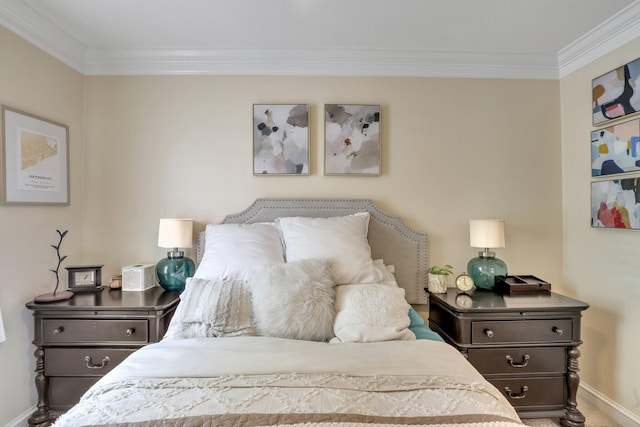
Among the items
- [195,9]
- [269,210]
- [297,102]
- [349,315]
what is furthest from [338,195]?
[195,9]

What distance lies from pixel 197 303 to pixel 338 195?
1.30 meters

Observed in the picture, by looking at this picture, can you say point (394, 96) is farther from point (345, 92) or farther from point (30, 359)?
point (30, 359)

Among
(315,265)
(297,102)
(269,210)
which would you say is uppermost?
(297,102)

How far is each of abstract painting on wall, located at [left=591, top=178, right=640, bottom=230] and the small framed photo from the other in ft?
11.5

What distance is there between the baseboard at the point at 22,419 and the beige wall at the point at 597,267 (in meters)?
3.79

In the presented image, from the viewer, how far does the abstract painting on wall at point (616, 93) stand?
1985 mm

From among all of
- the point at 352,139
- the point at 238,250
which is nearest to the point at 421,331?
the point at 238,250

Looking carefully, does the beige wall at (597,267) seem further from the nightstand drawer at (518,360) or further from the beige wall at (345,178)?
the nightstand drawer at (518,360)

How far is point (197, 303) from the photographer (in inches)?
66.0

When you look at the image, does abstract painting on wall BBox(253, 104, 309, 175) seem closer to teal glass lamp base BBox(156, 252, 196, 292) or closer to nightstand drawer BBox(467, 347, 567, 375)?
teal glass lamp base BBox(156, 252, 196, 292)

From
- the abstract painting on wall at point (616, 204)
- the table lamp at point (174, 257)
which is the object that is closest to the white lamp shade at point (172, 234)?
the table lamp at point (174, 257)

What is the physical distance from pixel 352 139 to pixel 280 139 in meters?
0.56

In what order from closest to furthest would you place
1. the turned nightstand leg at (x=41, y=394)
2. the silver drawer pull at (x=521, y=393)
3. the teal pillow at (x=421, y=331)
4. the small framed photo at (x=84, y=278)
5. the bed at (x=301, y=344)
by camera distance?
the bed at (x=301, y=344)
the teal pillow at (x=421, y=331)
the turned nightstand leg at (x=41, y=394)
the silver drawer pull at (x=521, y=393)
the small framed photo at (x=84, y=278)

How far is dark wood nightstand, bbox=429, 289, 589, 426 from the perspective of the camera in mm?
1956
